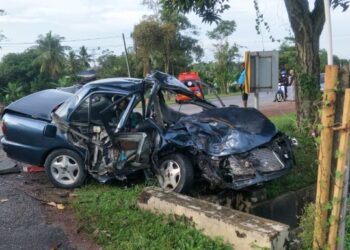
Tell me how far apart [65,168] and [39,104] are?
1582 mm

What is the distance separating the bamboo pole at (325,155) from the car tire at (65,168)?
4214mm

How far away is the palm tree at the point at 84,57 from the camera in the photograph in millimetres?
56931

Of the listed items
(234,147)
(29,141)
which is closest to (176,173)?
(234,147)

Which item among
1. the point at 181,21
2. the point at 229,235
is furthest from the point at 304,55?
the point at 181,21

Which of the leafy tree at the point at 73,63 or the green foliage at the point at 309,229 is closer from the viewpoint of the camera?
the green foliage at the point at 309,229

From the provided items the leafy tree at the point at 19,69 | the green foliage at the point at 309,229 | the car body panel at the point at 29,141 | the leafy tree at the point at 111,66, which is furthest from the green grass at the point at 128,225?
the leafy tree at the point at 19,69

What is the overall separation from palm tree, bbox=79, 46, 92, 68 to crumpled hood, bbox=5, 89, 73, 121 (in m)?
48.5

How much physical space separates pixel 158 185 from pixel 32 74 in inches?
2052

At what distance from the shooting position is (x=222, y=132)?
663 cm

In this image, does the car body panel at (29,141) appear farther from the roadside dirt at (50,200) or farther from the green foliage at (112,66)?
the green foliage at (112,66)

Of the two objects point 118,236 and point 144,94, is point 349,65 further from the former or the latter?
point 144,94

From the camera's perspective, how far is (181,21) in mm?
39625

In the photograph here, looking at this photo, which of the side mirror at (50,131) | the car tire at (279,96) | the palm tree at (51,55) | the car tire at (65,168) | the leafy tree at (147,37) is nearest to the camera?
the car tire at (65,168)

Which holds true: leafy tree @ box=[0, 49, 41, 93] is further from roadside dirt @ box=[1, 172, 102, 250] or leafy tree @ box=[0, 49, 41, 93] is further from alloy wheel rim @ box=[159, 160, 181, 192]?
alloy wheel rim @ box=[159, 160, 181, 192]
